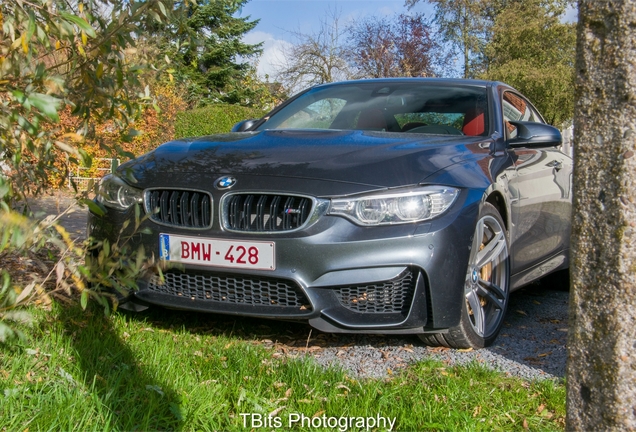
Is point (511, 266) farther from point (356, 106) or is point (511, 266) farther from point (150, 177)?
point (150, 177)

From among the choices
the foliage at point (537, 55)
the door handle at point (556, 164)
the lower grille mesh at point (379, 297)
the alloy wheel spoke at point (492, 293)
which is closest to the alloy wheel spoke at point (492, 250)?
the alloy wheel spoke at point (492, 293)

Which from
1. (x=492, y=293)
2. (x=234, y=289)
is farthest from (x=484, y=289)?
(x=234, y=289)

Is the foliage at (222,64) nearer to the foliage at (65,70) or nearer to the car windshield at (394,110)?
the car windshield at (394,110)

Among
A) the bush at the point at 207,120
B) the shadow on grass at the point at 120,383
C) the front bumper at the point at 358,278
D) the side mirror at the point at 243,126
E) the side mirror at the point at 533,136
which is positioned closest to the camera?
the shadow on grass at the point at 120,383

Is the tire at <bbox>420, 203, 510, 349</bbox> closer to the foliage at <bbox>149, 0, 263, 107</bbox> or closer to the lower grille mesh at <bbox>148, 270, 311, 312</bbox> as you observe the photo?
the lower grille mesh at <bbox>148, 270, 311, 312</bbox>

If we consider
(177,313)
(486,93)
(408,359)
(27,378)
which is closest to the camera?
(27,378)

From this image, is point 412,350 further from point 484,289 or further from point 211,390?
point 211,390

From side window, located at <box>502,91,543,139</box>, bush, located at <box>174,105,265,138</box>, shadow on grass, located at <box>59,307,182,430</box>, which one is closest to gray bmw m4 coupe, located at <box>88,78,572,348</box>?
shadow on grass, located at <box>59,307,182,430</box>

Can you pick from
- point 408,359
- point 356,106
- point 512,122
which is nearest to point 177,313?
point 408,359

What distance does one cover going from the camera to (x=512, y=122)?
437cm

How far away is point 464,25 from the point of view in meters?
40.3

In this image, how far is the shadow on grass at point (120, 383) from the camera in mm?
2455

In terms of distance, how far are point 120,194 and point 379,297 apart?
1.43 m

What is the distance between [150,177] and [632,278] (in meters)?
2.65
